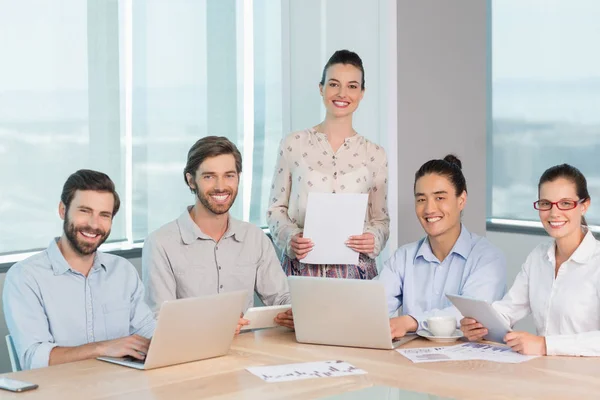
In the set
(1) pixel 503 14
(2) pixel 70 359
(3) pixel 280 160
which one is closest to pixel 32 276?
(2) pixel 70 359

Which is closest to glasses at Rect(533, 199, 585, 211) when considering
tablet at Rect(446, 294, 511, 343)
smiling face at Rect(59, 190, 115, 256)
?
tablet at Rect(446, 294, 511, 343)

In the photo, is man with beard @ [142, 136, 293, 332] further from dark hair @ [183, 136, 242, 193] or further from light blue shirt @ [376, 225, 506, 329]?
light blue shirt @ [376, 225, 506, 329]

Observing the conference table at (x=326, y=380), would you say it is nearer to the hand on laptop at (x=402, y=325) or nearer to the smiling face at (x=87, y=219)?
the hand on laptop at (x=402, y=325)

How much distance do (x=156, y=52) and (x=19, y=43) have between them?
2.58ft

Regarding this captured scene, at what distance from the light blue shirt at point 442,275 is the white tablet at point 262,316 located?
0.50m

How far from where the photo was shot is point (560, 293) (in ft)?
10.5

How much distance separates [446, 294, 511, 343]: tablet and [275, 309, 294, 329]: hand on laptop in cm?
60

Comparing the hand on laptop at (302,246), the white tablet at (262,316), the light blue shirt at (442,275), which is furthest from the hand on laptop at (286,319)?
the hand on laptop at (302,246)

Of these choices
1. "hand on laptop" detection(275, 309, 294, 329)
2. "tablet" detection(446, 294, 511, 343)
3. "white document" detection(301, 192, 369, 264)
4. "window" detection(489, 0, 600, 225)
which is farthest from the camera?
"window" detection(489, 0, 600, 225)

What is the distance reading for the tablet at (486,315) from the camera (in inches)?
118

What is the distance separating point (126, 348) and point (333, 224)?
1300 millimetres

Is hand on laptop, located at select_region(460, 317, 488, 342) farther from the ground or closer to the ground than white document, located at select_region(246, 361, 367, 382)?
farther from the ground

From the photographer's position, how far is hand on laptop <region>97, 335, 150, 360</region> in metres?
2.88

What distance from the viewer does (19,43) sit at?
427 cm
